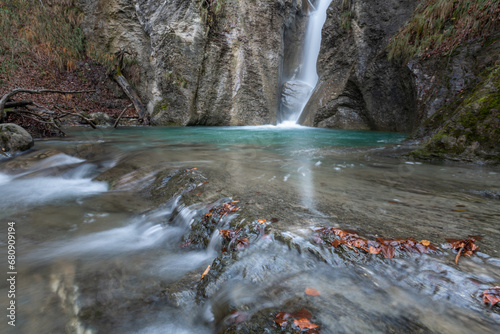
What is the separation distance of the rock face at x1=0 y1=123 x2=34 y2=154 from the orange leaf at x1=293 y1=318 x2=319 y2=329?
19.2 ft

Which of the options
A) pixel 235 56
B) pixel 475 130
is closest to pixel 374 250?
pixel 475 130

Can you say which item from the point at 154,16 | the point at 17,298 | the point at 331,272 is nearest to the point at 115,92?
the point at 154,16

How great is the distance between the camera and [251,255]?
1498mm

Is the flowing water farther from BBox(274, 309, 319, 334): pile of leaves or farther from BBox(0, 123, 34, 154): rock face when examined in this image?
BBox(0, 123, 34, 154): rock face

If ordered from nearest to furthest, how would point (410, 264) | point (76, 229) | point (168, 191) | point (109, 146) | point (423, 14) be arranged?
point (410, 264), point (76, 229), point (168, 191), point (109, 146), point (423, 14)

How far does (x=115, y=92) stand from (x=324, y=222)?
14066mm

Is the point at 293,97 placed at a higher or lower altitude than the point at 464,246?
higher

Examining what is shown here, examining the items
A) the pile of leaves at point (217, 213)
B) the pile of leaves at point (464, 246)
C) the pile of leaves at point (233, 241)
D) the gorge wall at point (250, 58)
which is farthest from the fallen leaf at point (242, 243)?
the gorge wall at point (250, 58)

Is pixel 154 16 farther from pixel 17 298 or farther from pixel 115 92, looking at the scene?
pixel 17 298

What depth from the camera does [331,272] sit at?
131cm

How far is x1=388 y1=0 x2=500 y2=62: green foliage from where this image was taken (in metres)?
4.80

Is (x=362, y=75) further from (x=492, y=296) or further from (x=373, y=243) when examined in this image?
(x=492, y=296)

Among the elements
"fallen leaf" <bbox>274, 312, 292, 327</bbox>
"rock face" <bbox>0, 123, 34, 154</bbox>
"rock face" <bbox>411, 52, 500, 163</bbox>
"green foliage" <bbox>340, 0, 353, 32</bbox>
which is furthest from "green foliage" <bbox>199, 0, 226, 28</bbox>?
"fallen leaf" <bbox>274, 312, 292, 327</bbox>

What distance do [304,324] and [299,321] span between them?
25mm
